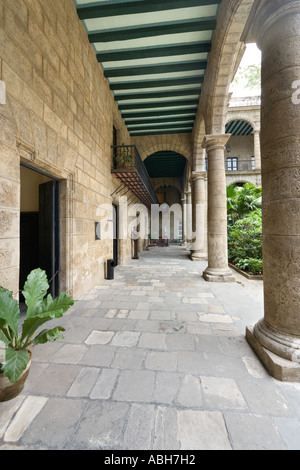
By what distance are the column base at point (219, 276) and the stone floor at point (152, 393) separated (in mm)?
2130

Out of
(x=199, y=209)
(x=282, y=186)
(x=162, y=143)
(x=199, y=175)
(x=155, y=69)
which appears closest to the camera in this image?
(x=282, y=186)

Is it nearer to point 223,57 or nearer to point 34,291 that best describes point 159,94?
point 223,57

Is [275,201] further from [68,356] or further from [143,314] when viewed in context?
[68,356]

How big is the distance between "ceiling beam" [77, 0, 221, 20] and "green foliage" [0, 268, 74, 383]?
17.4 ft

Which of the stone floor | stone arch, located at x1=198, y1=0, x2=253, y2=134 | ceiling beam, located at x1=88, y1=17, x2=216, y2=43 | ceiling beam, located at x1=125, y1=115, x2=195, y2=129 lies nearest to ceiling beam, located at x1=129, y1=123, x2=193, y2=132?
ceiling beam, located at x1=125, y1=115, x2=195, y2=129

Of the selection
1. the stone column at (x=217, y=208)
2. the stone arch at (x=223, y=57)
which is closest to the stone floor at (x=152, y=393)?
the stone column at (x=217, y=208)

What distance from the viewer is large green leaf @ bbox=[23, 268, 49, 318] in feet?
5.84

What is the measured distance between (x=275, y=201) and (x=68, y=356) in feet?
8.56

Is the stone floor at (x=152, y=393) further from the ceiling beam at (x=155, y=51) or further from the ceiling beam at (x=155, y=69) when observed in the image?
the ceiling beam at (x=155, y=69)

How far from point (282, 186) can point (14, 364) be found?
264cm

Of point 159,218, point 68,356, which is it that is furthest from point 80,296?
point 159,218

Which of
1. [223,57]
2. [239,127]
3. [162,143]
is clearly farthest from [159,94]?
[239,127]

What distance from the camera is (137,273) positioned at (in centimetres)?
637

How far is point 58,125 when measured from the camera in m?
3.38
